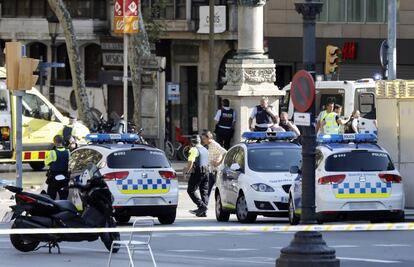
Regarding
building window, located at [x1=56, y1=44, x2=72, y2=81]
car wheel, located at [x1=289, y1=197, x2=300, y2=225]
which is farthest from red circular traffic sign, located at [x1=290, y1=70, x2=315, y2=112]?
building window, located at [x1=56, y1=44, x2=72, y2=81]

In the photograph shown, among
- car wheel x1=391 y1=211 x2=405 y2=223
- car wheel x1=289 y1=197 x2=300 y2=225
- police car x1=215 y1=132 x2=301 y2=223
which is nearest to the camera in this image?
car wheel x1=391 y1=211 x2=405 y2=223

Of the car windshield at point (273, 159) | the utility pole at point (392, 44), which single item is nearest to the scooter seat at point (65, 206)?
the car windshield at point (273, 159)

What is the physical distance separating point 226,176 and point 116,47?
28.1 m

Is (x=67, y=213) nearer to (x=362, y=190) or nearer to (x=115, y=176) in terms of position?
(x=115, y=176)

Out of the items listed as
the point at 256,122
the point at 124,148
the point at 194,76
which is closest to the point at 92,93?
the point at 194,76

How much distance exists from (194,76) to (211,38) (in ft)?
30.6

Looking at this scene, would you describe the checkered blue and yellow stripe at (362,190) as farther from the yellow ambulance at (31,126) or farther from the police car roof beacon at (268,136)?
the yellow ambulance at (31,126)

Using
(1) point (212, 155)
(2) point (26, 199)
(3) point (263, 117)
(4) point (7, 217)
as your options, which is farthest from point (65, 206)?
(3) point (263, 117)

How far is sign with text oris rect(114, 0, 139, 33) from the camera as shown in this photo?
1425 inches

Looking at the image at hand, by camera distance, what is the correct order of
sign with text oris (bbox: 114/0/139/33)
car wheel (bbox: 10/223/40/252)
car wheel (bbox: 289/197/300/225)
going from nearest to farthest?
car wheel (bbox: 10/223/40/252) < car wheel (bbox: 289/197/300/225) < sign with text oris (bbox: 114/0/139/33)

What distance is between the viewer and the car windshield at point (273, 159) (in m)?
25.7

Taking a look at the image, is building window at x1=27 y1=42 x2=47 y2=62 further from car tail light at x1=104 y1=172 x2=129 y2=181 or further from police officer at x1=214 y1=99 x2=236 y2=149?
car tail light at x1=104 y1=172 x2=129 y2=181

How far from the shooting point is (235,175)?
84.8ft

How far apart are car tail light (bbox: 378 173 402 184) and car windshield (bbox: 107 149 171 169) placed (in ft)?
12.9
